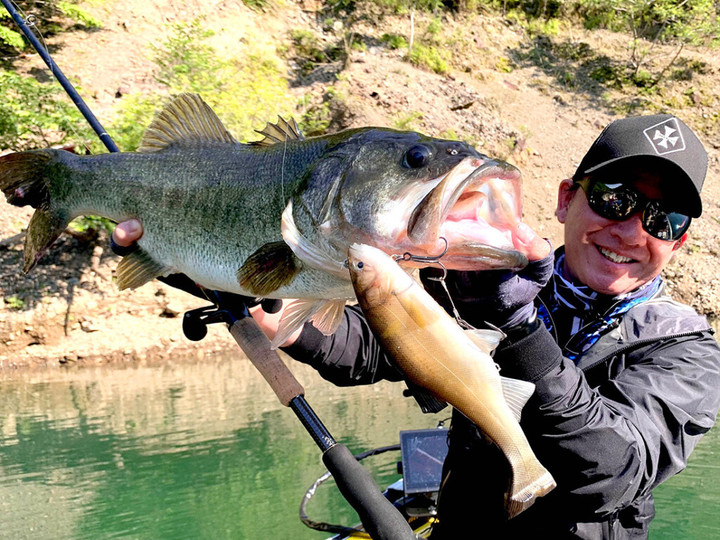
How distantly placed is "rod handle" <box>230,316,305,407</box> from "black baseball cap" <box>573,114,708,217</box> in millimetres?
1489

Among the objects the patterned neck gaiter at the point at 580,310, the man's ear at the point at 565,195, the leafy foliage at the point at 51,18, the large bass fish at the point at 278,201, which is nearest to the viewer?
the large bass fish at the point at 278,201

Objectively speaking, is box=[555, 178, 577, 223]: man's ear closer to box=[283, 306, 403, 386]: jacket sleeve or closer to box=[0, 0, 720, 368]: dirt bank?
box=[283, 306, 403, 386]: jacket sleeve

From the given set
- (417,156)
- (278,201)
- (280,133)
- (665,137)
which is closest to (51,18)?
(280,133)

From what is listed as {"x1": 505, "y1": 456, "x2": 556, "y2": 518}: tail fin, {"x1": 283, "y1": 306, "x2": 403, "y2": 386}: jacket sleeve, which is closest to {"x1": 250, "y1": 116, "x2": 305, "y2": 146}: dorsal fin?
{"x1": 283, "y1": 306, "x2": 403, "y2": 386}: jacket sleeve

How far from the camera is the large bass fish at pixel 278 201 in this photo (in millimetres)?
1742

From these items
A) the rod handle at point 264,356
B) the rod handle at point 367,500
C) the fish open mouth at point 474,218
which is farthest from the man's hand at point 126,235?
the fish open mouth at point 474,218

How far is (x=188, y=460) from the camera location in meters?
7.97

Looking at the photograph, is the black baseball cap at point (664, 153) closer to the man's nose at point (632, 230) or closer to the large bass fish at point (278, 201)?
the man's nose at point (632, 230)

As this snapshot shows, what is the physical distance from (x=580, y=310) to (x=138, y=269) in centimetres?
178

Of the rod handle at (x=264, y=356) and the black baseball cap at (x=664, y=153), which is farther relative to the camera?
the rod handle at (x=264, y=356)

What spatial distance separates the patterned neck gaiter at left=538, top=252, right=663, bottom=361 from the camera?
261 cm

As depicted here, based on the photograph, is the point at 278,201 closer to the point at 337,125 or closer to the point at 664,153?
the point at 664,153

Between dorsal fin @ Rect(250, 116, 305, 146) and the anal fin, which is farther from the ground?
dorsal fin @ Rect(250, 116, 305, 146)

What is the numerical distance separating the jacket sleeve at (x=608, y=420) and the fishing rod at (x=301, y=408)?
65 cm
